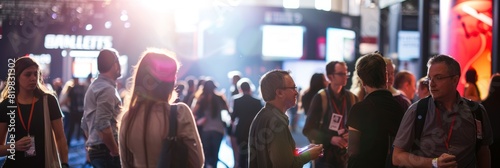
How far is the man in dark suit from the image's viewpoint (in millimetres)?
8602

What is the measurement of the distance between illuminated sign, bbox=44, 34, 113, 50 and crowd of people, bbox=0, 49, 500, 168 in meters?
9.28

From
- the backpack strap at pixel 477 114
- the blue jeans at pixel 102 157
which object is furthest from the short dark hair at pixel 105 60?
the backpack strap at pixel 477 114

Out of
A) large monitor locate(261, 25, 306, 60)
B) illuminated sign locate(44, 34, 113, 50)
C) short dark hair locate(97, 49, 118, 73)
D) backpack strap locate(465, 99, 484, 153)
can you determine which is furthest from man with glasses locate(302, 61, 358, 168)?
large monitor locate(261, 25, 306, 60)

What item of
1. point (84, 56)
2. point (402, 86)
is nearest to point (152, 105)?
point (402, 86)

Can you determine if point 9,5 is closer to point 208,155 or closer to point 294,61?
point 208,155

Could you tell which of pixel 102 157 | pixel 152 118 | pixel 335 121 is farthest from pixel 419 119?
pixel 102 157

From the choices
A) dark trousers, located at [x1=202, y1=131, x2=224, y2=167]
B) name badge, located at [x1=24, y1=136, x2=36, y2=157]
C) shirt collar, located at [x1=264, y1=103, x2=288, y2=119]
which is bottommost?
dark trousers, located at [x1=202, y1=131, x2=224, y2=167]

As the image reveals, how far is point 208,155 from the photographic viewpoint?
9.29 meters

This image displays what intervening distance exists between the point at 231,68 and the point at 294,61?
2.84m

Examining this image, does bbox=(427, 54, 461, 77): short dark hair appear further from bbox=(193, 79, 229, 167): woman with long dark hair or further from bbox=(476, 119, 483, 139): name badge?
bbox=(193, 79, 229, 167): woman with long dark hair

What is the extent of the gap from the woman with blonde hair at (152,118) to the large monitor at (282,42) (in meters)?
22.7

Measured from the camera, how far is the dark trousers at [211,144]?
9.21 m

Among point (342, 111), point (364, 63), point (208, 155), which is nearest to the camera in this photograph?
point (364, 63)

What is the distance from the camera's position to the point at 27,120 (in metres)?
4.49
